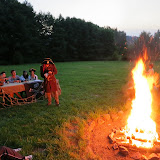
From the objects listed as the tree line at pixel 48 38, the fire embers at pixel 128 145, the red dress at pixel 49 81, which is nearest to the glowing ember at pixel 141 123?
the fire embers at pixel 128 145

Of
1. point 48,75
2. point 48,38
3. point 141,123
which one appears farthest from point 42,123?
point 48,38

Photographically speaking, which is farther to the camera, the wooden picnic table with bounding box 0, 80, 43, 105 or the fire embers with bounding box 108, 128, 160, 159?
the wooden picnic table with bounding box 0, 80, 43, 105

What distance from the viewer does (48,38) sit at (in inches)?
1657

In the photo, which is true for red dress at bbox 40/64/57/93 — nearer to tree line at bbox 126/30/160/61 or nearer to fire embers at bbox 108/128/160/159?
fire embers at bbox 108/128/160/159

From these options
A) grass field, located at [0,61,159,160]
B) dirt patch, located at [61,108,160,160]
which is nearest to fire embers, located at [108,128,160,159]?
dirt patch, located at [61,108,160,160]

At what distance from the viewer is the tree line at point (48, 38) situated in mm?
33562

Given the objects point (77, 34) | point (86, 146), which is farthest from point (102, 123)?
point (77, 34)

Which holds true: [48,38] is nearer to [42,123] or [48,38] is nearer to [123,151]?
[42,123]

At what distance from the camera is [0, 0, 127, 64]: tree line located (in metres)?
33.6

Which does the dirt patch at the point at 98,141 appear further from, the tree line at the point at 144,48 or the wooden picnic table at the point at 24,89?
the tree line at the point at 144,48

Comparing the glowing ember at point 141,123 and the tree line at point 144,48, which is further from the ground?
the tree line at point 144,48

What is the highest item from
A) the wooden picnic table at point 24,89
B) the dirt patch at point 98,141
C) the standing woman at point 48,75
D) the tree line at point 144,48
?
the tree line at point 144,48

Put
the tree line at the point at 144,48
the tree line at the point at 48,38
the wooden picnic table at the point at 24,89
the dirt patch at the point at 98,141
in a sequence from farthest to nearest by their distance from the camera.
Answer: the tree line at the point at 144,48, the tree line at the point at 48,38, the wooden picnic table at the point at 24,89, the dirt patch at the point at 98,141

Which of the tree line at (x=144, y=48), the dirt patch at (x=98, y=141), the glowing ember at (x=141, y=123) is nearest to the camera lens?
the dirt patch at (x=98, y=141)
